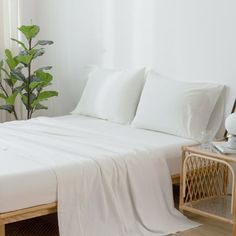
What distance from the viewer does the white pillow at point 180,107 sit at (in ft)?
12.0

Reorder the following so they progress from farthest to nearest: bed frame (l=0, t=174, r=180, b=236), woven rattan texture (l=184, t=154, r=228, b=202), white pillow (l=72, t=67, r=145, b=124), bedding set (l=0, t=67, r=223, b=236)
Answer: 1. white pillow (l=72, t=67, r=145, b=124)
2. woven rattan texture (l=184, t=154, r=228, b=202)
3. bedding set (l=0, t=67, r=223, b=236)
4. bed frame (l=0, t=174, r=180, b=236)

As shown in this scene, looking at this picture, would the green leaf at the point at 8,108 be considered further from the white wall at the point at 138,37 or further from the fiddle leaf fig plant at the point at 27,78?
the white wall at the point at 138,37

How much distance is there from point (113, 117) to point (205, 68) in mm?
860

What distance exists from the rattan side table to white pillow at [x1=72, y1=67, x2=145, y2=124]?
34.5 inches

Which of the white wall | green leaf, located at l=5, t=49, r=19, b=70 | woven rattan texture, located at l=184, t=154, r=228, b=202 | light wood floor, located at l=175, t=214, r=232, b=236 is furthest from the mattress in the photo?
green leaf, located at l=5, t=49, r=19, b=70

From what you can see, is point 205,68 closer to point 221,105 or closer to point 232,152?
point 221,105

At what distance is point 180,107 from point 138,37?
919 mm

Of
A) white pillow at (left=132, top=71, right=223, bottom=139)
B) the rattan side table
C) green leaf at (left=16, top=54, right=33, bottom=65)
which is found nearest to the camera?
the rattan side table

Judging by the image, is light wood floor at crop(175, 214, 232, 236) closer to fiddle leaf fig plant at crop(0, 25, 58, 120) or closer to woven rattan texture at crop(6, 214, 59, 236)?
woven rattan texture at crop(6, 214, 59, 236)

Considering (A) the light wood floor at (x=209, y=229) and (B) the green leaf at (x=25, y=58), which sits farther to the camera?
(B) the green leaf at (x=25, y=58)

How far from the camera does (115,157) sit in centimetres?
315

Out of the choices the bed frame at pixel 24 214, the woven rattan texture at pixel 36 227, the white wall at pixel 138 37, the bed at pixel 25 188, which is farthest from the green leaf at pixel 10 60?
the bed frame at pixel 24 214

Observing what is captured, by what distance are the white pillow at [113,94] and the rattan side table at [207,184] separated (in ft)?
2.87

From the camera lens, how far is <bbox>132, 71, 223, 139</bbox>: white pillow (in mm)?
3654
